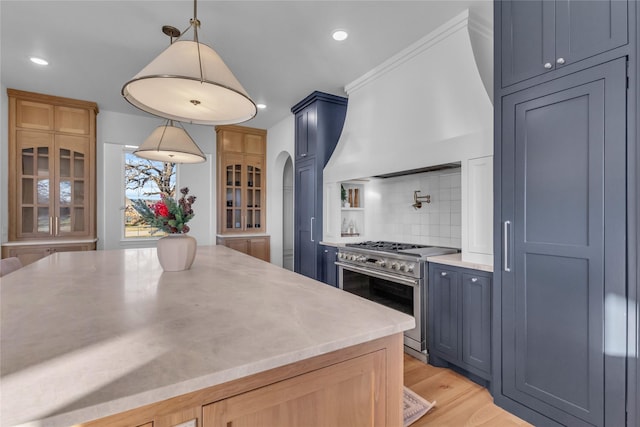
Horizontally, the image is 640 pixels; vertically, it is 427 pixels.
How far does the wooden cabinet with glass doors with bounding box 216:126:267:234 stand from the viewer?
5156 millimetres

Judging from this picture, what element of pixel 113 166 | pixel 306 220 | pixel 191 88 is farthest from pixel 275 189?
pixel 191 88

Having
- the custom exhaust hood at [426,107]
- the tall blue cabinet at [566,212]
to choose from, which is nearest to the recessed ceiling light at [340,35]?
the custom exhaust hood at [426,107]

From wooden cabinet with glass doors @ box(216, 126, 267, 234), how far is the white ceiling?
5.73ft

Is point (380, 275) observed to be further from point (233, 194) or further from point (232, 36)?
point (233, 194)

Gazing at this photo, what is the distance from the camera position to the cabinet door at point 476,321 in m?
2.05

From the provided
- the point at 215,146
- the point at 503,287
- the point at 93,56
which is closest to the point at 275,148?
the point at 215,146

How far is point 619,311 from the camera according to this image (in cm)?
143

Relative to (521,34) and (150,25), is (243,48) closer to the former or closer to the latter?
(150,25)

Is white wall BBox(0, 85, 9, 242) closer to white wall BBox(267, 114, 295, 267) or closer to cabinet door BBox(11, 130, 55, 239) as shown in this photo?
cabinet door BBox(11, 130, 55, 239)

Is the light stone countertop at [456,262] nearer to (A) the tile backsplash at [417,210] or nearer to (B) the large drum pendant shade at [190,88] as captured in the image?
(A) the tile backsplash at [417,210]

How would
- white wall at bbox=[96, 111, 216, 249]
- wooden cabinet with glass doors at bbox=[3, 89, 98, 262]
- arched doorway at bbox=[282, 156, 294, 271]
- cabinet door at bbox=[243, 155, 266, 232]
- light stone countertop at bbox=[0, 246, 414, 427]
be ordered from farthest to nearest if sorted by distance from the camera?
arched doorway at bbox=[282, 156, 294, 271] < cabinet door at bbox=[243, 155, 266, 232] < white wall at bbox=[96, 111, 216, 249] < wooden cabinet with glass doors at bbox=[3, 89, 98, 262] < light stone countertop at bbox=[0, 246, 414, 427]

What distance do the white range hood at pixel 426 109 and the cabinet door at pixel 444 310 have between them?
33cm

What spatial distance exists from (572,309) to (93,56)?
4.31m

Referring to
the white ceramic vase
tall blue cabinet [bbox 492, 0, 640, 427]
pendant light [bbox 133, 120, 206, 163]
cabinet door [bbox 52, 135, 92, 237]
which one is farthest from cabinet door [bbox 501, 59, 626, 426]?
cabinet door [bbox 52, 135, 92, 237]
